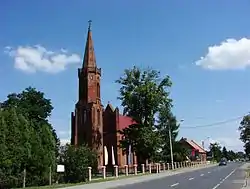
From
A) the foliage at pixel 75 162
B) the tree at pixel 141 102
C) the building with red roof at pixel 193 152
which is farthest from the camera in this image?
the building with red roof at pixel 193 152

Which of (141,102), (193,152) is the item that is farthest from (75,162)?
(193,152)

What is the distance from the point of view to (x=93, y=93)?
261ft

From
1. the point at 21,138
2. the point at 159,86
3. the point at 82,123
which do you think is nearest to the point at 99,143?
the point at 82,123

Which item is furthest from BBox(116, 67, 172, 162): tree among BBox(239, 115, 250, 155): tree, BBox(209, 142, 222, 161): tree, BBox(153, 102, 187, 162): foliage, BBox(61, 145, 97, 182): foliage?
BBox(209, 142, 222, 161): tree

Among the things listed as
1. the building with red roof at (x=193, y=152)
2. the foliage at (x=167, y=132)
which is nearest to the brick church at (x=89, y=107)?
the foliage at (x=167, y=132)

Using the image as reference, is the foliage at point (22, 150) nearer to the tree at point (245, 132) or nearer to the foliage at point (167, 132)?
the foliage at point (167, 132)

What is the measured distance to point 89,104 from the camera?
78812 millimetres

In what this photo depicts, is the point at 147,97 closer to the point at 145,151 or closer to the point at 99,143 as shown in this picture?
the point at 145,151

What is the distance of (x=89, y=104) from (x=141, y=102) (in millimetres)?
16588

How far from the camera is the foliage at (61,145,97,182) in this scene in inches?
1511

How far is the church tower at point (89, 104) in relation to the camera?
7869 centimetres

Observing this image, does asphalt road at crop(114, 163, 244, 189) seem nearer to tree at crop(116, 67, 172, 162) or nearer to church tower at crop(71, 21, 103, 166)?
tree at crop(116, 67, 172, 162)

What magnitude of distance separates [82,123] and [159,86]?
20.6 meters

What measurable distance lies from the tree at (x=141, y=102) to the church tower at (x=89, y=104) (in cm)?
1263
